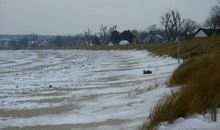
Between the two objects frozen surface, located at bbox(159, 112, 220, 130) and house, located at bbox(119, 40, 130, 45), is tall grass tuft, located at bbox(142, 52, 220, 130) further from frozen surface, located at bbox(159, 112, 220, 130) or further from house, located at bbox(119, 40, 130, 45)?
house, located at bbox(119, 40, 130, 45)

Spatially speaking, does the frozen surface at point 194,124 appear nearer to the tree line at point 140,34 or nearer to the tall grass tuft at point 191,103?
the tall grass tuft at point 191,103

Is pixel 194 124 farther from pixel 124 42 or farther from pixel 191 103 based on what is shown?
pixel 124 42

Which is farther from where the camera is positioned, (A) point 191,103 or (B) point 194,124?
(A) point 191,103

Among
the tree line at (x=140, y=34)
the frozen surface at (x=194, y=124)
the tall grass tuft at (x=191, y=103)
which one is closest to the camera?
the frozen surface at (x=194, y=124)

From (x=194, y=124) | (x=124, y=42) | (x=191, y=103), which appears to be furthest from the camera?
(x=124, y=42)

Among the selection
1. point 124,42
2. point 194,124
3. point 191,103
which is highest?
point 191,103

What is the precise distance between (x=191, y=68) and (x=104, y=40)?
136 m

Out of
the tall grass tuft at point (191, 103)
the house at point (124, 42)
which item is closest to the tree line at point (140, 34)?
the house at point (124, 42)

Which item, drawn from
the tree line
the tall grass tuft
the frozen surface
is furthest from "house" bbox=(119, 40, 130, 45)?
the frozen surface

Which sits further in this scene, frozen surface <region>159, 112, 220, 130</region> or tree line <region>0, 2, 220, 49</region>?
tree line <region>0, 2, 220, 49</region>

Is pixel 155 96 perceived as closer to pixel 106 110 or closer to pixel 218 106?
pixel 106 110

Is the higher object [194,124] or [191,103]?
[191,103]

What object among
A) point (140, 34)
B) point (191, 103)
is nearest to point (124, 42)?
point (140, 34)

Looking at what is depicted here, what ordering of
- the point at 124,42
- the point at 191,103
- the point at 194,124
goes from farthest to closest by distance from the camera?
the point at 124,42 → the point at 191,103 → the point at 194,124
